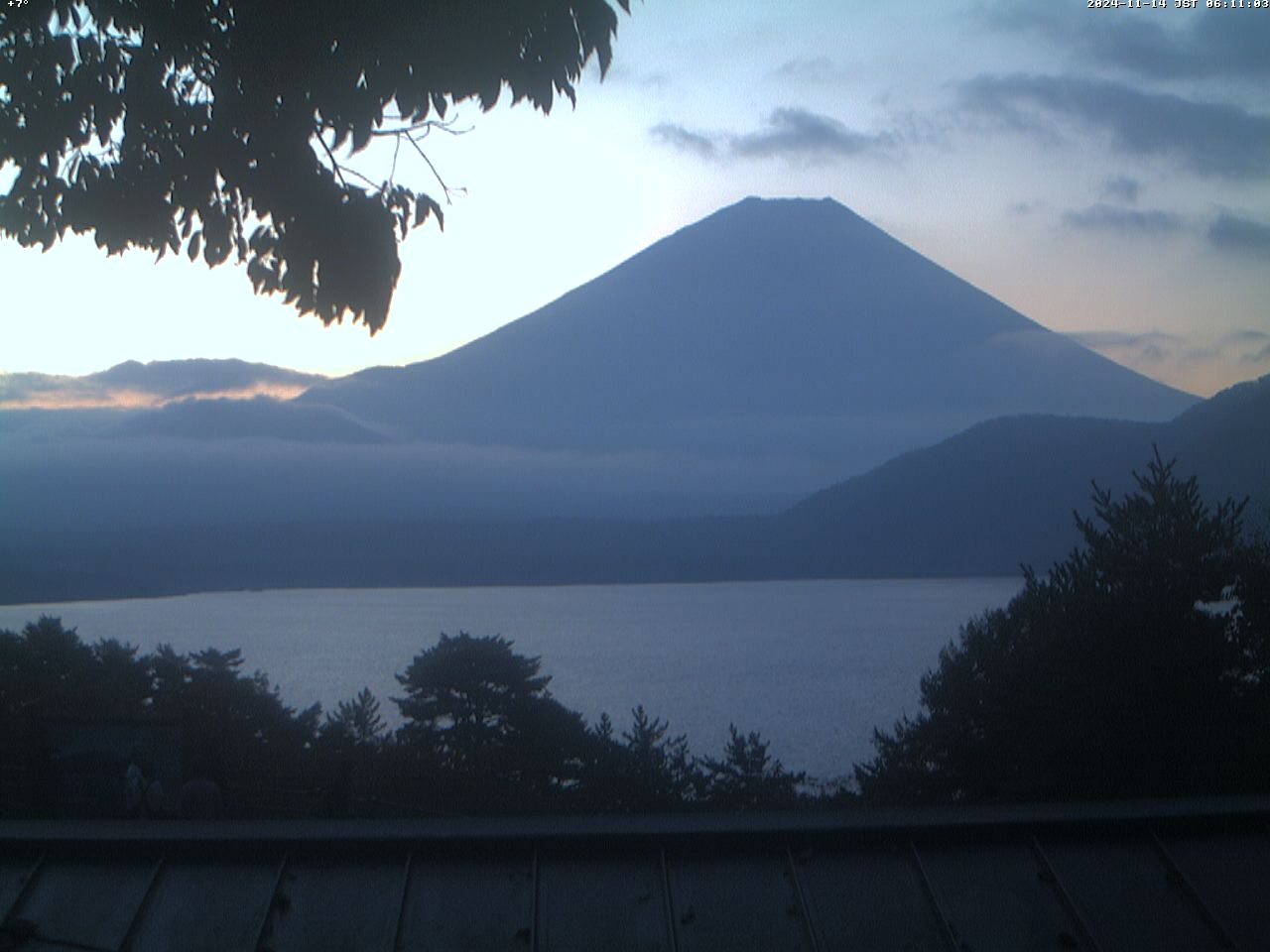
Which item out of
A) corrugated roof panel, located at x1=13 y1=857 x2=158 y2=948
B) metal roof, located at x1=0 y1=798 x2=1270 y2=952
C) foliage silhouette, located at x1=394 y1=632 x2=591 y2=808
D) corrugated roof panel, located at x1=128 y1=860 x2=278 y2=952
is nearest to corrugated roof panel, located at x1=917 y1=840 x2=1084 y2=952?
metal roof, located at x1=0 y1=798 x2=1270 y2=952

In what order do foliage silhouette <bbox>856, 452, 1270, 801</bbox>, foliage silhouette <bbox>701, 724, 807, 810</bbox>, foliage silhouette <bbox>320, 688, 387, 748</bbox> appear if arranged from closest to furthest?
1. foliage silhouette <bbox>856, 452, 1270, 801</bbox>
2. foliage silhouette <bbox>701, 724, 807, 810</bbox>
3. foliage silhouette <bbox>320, 688, 387, 748</bbox>

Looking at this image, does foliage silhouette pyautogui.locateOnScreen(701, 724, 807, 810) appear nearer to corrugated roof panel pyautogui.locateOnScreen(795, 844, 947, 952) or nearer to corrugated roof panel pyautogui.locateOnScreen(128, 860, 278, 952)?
corrugated roof panel pyautogui.locateOnScreen(795, 844, 947, 952)

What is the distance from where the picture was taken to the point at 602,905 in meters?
3.14

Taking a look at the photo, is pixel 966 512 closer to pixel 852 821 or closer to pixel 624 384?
pixel 852 821

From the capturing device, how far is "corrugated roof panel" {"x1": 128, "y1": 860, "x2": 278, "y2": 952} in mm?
3037

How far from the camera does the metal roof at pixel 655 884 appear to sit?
3.04 m

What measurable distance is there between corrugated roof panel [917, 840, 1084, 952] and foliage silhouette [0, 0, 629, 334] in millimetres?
2449

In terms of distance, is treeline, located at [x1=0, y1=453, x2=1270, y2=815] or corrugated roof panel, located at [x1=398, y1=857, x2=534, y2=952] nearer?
corrugated roof panel, located at [x1=398, y1=857, x2=534, y2=952]

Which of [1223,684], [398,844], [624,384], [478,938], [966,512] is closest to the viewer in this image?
[478,938]

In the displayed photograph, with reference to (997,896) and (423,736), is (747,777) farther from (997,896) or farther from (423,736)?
(997,896)

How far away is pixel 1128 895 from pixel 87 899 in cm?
292

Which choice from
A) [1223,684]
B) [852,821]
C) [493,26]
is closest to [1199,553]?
[1223,684]

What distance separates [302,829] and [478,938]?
698mm

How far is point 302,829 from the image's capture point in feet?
11.1
